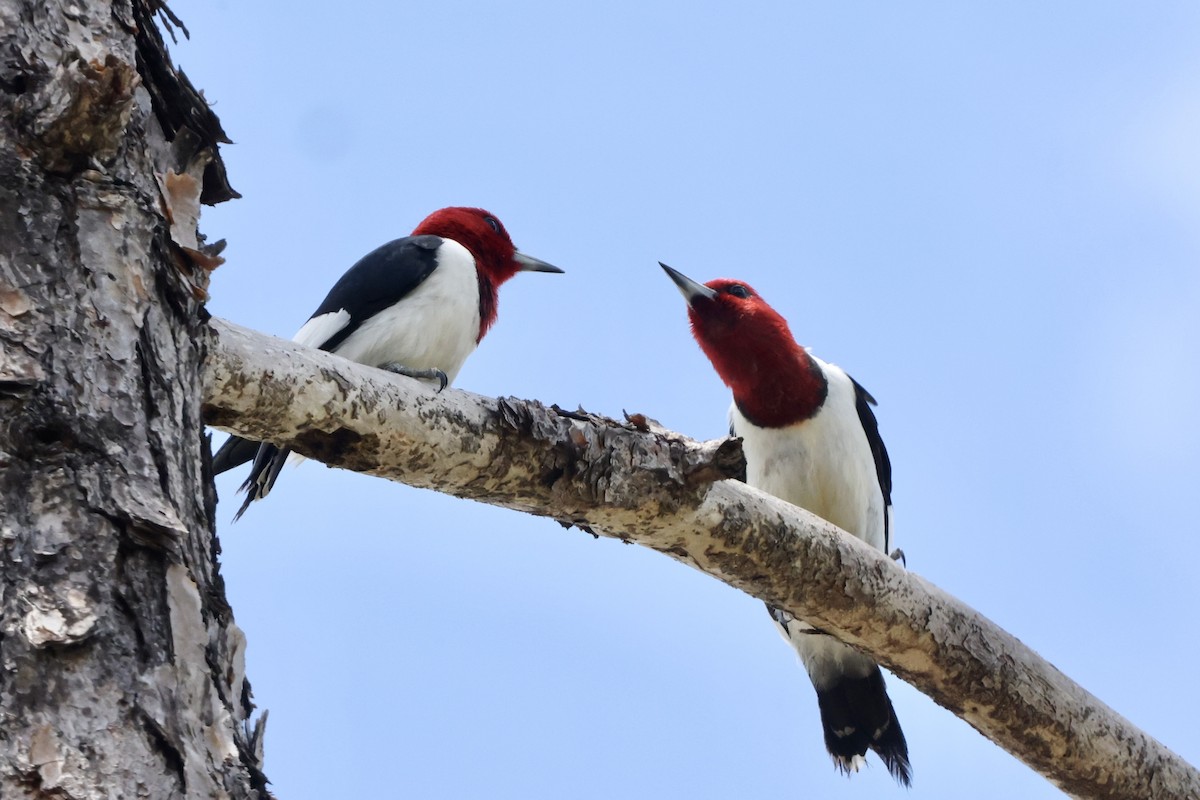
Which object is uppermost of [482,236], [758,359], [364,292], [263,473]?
[482,236]

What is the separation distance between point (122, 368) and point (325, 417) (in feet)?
3.66

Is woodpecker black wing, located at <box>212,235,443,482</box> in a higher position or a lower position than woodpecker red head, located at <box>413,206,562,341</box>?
lower

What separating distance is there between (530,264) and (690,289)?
682mm

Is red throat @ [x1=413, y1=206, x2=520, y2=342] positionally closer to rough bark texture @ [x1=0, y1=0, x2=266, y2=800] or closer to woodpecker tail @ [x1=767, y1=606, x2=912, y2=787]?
woodpecker tail @ [x1=767, y1=606, x2=912, y2=787]

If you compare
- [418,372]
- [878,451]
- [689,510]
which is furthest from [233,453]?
[878,451]

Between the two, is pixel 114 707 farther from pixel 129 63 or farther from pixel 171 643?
pixel 129 63

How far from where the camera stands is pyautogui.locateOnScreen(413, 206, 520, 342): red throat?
209 inches

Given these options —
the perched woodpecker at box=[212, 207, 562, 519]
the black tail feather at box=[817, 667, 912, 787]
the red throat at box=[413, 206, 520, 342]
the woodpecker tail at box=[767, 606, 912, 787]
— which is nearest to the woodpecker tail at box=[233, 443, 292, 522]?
the perched woodpecker at box=[212, 207, 562, 519]

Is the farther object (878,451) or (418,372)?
(878,451)

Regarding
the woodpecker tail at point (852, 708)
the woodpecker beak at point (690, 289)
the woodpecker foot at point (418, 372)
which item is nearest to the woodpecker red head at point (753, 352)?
the woodpecker beak at point (690, 289)

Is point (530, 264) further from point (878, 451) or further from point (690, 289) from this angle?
point (878, 451)

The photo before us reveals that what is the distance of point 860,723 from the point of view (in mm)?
4773

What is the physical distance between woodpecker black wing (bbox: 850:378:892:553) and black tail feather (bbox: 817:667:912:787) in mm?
808

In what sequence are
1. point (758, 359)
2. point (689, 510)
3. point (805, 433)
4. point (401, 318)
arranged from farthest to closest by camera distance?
point (758, 359) < point (805, 433) < point (401, 318) < point (689, 510)
